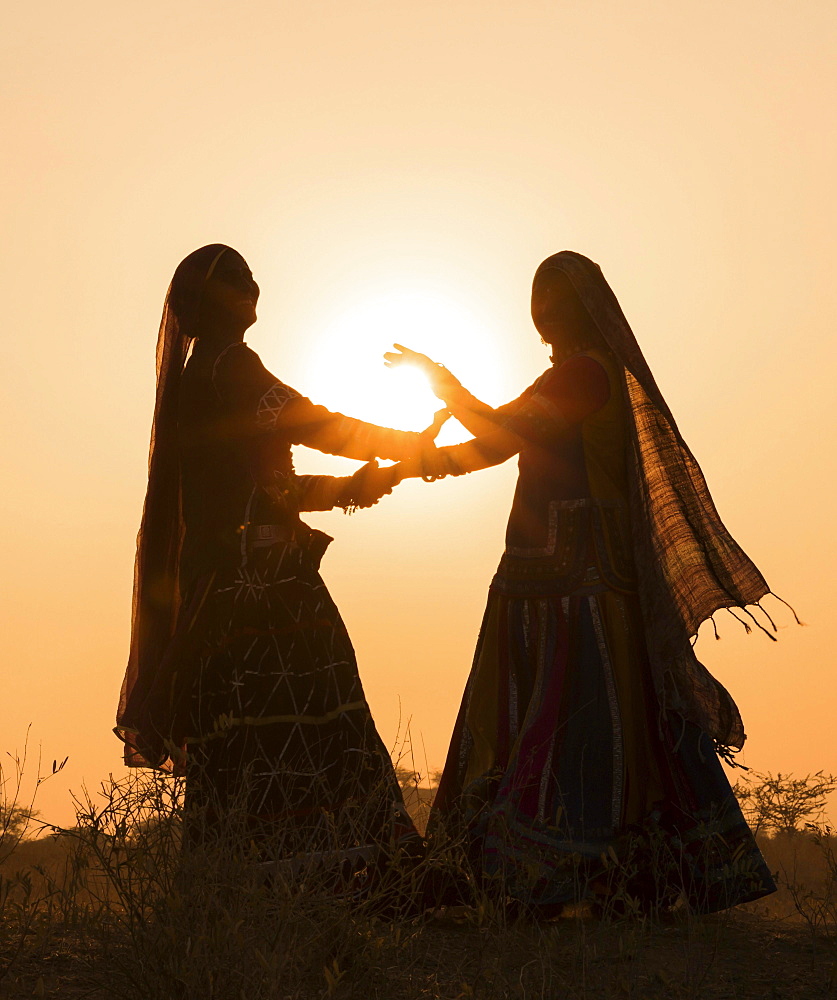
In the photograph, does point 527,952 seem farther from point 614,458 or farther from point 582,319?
point 582,319

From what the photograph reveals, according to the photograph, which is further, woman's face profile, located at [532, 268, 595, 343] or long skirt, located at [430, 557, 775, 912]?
woman's face profile, located at [532, 268, 595, 343]

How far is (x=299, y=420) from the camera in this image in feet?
16.9

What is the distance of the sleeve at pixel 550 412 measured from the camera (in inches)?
208

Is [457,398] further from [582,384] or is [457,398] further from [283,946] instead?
[283,946]

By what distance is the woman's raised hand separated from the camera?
5.68 metres

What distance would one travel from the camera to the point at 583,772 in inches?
197

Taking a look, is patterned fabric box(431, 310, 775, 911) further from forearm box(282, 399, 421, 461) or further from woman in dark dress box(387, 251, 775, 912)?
forearm box(282, 399, 421, 461)

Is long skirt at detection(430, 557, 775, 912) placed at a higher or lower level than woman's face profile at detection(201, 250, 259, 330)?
lower

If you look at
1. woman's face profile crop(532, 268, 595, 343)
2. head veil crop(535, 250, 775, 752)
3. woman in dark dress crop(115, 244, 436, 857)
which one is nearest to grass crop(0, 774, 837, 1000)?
woman in dark dress crop(115, 244, 436, 857)

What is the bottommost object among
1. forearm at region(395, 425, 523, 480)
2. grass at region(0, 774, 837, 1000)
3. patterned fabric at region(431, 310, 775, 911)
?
grass at region(0, 774, 837, 1000)

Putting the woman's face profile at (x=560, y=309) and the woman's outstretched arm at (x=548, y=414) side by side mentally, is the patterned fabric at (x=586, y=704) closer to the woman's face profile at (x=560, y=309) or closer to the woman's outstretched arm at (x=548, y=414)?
the woman's outstretched arm at (x=548, y=414)

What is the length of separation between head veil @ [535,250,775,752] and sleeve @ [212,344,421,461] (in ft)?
4.23

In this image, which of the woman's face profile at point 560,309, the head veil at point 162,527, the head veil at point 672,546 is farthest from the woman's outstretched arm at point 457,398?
the head veil at point 162,527

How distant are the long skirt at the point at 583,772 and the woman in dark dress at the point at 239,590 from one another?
46cm
